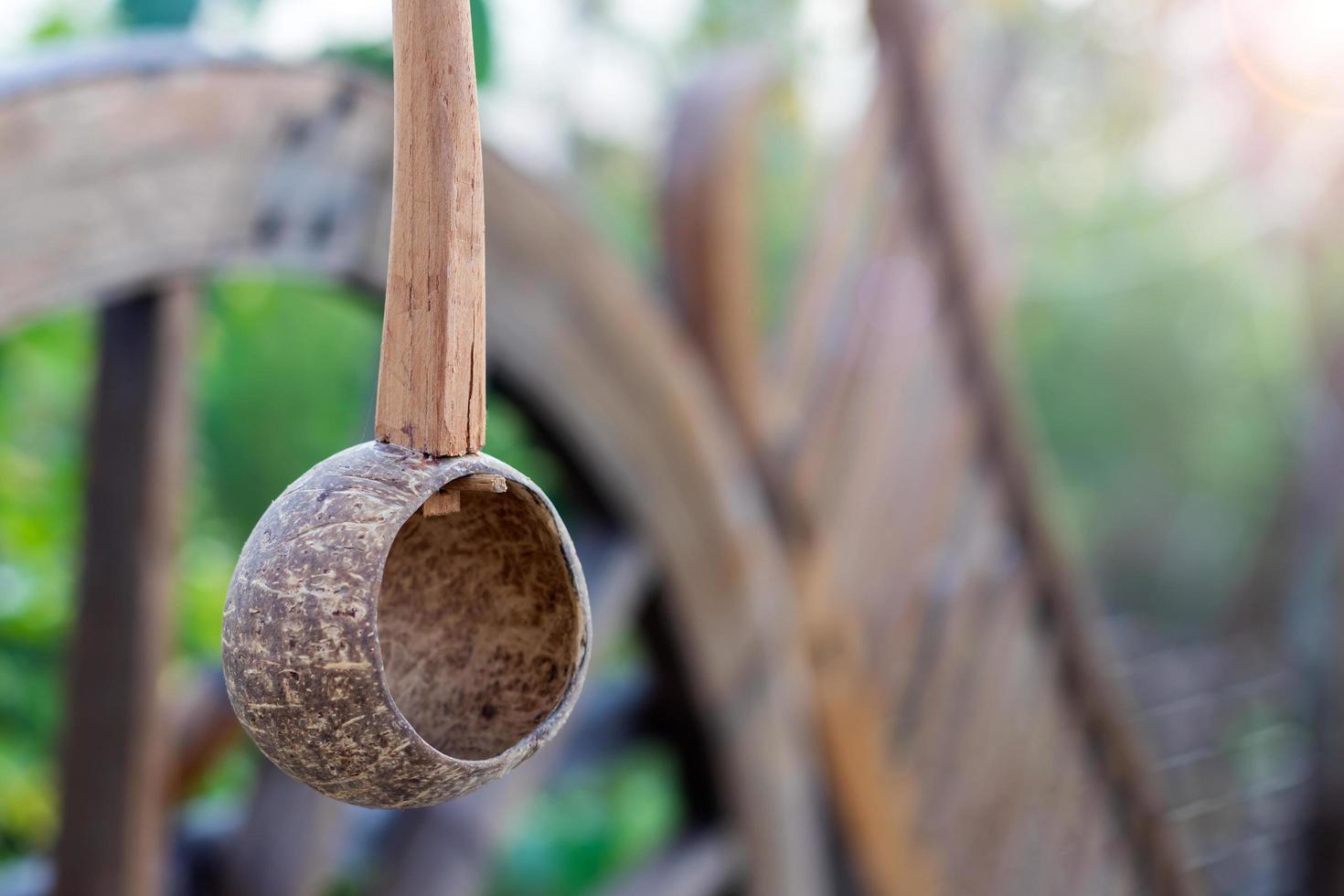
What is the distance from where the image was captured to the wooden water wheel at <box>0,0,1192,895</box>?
0.77 meters

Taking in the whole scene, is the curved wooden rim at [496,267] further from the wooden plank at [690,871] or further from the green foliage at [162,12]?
the green foliage at [162,12]

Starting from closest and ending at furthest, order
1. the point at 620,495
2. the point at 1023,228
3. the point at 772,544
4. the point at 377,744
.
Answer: the point at 377,744 < the point at 620,495 < the point at 772,544 < the point at 1023,228

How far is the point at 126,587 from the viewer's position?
793mm

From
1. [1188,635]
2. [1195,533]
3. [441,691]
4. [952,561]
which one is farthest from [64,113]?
[1195,533]

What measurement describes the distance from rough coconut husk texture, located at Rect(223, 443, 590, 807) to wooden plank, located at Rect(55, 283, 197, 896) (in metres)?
0.43

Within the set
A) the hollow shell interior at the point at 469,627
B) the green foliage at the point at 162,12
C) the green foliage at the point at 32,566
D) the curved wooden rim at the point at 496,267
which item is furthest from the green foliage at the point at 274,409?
the hollow shell interior at the point at 469,627

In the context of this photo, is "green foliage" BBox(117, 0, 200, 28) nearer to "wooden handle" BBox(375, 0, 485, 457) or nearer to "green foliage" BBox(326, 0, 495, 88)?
"green foliage" BBox(326, 0, 495, 88)

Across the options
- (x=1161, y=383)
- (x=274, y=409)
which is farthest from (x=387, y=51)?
(x=1161, y=383)

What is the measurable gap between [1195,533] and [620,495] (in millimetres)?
7514

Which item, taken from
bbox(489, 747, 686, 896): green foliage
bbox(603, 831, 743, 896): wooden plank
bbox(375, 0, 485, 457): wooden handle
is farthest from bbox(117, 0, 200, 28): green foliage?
bbox(489, 747, 686, 896): green foliage

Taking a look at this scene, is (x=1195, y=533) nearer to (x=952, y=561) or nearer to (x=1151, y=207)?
(x=1151, y=207)

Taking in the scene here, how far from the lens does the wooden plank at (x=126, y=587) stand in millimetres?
796

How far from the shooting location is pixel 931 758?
1.62 metres

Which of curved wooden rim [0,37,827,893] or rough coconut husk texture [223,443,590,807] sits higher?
curved wooden rim [0,37,827,893]
